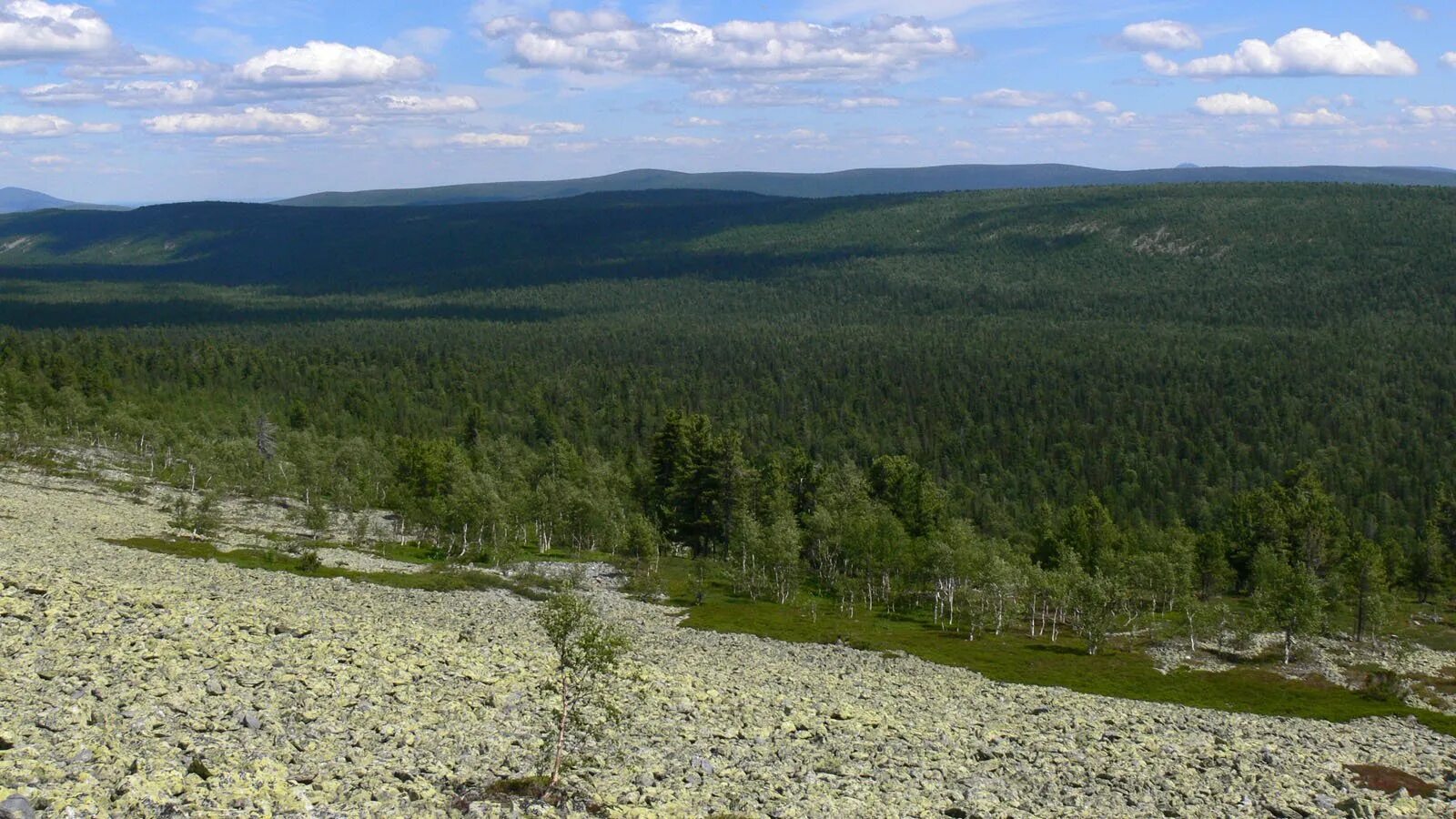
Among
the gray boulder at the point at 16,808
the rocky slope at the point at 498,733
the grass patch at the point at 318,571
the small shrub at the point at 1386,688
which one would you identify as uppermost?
the gray boulder at the point at 16,808

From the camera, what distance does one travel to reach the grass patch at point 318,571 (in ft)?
250

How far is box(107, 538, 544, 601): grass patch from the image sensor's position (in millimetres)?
76188

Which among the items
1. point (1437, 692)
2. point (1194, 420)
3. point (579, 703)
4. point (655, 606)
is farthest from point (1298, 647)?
point (1194, 420)

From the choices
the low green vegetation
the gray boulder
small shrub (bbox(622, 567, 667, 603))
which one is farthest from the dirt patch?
small shrub (bbox(622, 567, 667, 603))

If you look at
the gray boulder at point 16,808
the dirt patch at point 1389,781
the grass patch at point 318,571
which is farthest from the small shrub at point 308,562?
the dirt patch at point 1389,781

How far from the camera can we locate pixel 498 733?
128 ft

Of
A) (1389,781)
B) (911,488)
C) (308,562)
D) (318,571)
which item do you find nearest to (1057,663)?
(1389,781)

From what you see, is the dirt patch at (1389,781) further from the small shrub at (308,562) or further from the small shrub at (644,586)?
the small shrub at (308,562)

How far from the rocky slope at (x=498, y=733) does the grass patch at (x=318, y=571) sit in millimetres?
15843

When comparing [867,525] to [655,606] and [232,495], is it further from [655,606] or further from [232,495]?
[232,495]

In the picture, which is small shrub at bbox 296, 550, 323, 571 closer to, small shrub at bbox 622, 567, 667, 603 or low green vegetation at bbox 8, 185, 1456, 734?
low green vegetation at bbox 8, 185, 1456, 734

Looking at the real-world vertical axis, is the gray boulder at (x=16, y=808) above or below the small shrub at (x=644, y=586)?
above

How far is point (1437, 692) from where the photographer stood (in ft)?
216

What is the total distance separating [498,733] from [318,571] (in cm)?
4398
